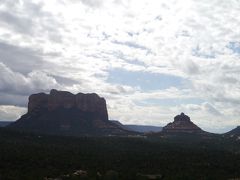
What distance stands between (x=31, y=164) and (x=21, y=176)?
66.8ft

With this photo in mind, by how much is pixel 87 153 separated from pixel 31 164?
41.5 metres

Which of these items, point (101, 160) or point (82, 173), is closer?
point (82, 173)

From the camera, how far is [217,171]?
143 meters

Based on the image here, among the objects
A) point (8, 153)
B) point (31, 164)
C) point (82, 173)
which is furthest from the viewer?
point (8, 153)

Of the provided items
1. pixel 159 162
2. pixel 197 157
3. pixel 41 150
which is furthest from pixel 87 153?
pixel 197 157

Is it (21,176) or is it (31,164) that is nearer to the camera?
(21,176)

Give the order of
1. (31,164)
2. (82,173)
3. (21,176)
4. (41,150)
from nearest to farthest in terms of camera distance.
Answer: (21,176)
(82,173)
(31,164)
(41,150)

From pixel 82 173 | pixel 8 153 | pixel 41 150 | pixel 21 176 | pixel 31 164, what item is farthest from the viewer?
pixel 41 150

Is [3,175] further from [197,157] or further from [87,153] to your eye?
[197,157]

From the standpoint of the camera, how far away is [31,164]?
450ft

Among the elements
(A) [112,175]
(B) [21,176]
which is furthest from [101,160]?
(B) [21,176]

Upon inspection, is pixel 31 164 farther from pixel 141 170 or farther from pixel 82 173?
pixel 141 170

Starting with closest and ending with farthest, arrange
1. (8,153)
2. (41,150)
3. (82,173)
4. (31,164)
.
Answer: (82,173) < (31,164) < (8,153) < (41,150)

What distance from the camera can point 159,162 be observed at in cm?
15700
